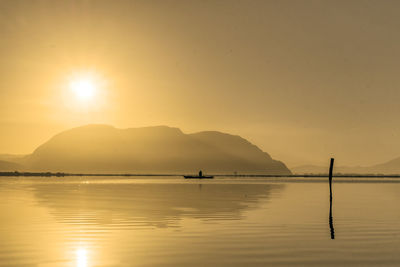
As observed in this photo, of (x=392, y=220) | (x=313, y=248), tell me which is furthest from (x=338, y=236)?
(x=392, y=220)

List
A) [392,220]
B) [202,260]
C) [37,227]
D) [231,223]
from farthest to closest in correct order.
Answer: [392,220] → [231,223] → [37,227] → [202,260]

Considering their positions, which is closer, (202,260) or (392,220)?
(202,260)

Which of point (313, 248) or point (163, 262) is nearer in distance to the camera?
point (163, 262)

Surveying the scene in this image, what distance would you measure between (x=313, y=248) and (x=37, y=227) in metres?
19.3

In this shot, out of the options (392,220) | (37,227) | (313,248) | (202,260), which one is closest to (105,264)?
(202,260)

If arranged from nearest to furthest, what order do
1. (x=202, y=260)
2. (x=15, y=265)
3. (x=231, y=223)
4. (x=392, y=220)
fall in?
(x=15, y=265) → (x=202, y=260) → (x=231, y=223) → (x=392, y=220)

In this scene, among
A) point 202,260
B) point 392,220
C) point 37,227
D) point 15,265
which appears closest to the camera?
point 15,265

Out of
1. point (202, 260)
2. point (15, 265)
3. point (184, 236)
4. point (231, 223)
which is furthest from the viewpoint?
point (231, 223)

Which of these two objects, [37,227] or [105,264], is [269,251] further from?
[37,227]

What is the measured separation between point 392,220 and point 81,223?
992 inches

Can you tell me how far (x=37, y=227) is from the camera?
123 feet

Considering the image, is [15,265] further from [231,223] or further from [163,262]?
[231,223]

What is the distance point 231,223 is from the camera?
40.9 metres

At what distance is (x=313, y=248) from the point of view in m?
29.5
